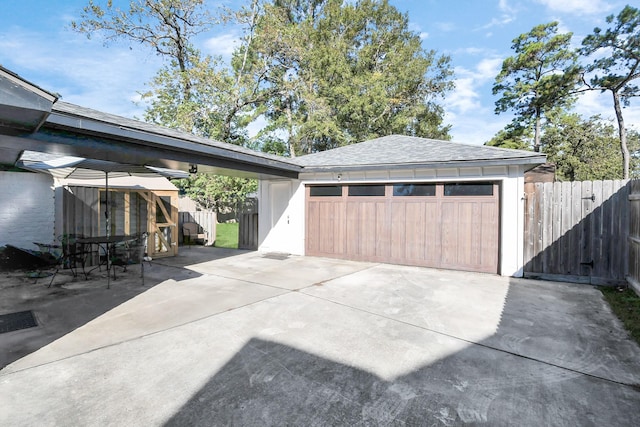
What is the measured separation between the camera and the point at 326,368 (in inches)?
112

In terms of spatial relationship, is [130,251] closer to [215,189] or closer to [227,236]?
[227,236]

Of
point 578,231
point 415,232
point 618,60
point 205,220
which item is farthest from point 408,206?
point 618,60

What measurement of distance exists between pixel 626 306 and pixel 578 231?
191 centimetres

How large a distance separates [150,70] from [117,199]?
11291 mm

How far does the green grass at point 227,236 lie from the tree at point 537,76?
61.4 ft

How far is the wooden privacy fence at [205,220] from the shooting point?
1218 cm

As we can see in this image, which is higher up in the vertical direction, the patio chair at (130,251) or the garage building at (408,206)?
the garage building at (408,206)

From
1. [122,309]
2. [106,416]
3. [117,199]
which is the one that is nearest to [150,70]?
[117,199]

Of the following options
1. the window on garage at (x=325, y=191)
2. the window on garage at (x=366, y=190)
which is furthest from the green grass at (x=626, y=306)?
the window on garage at (x=325, y=191)

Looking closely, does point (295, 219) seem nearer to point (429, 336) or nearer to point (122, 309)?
point (122, 309)

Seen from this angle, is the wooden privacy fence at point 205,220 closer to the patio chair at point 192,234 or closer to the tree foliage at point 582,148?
the patio chair at point 192,234

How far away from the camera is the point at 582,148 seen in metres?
21.2

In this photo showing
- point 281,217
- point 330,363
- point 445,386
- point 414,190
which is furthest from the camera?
point 281,217

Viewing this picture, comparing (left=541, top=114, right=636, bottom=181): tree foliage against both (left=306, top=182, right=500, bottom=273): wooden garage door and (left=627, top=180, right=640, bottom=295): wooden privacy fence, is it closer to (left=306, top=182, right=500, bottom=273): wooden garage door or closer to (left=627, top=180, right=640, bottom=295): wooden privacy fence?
(left=306, top=182, right=500, bottom=273): wooden garage door
